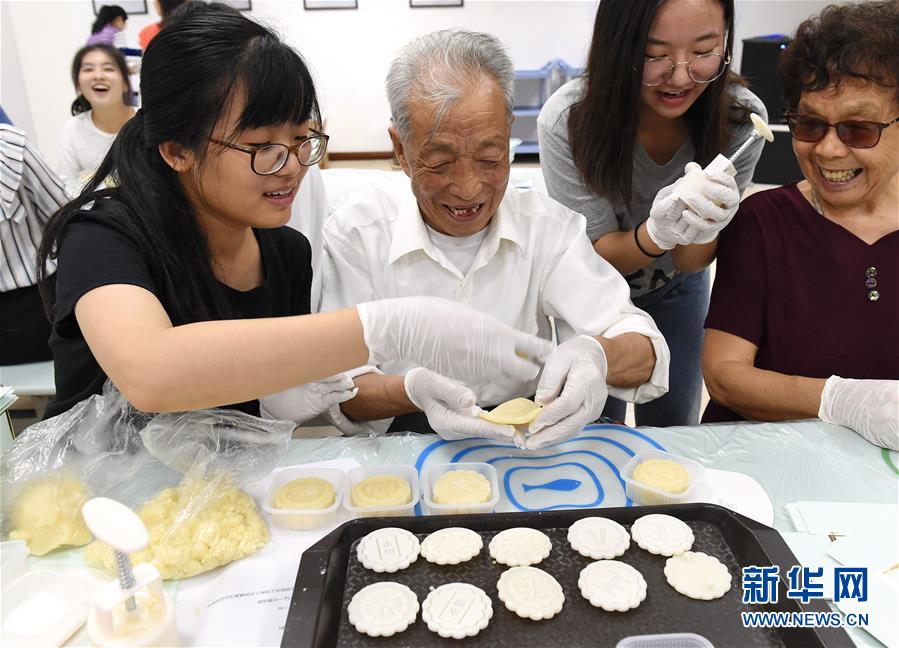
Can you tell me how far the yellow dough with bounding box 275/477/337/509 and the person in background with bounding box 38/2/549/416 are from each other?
0.67 feet

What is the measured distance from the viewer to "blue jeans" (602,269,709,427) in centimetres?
244

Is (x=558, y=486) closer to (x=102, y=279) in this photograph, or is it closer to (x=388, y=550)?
(x=388, y=550)

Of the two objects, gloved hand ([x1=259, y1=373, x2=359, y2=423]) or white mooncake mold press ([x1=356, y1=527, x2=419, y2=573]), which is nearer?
white mooncake mold press ([x1=356, y1=527, x2=419, y2=573])

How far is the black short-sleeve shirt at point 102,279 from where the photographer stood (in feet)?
4.17

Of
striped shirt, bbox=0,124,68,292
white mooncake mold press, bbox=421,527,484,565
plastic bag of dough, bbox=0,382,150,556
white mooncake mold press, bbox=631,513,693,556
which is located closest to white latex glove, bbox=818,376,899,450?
white mooncake mold press, bbox=631,513,693,556

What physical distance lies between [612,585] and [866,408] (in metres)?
0.85

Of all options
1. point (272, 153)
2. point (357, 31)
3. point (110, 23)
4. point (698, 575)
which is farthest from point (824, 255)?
point (357, 31)

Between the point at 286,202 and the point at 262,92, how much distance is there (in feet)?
0.82

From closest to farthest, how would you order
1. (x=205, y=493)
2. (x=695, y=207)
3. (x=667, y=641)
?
1. (x=667, y=641)
2. (x=205, y=493)
3. (x=695, y=207)

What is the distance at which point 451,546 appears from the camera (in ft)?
3.86

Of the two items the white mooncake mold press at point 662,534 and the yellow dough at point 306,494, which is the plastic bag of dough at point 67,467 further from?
the white mooncake mold press at point 662,534

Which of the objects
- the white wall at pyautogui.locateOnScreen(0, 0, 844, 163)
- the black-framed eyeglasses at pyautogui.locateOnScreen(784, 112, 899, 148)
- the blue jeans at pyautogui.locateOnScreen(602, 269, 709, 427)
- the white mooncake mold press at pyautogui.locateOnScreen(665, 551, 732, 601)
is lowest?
the blue jeans at pyautogui.locateOnScreen(602, 269, 709, 427)

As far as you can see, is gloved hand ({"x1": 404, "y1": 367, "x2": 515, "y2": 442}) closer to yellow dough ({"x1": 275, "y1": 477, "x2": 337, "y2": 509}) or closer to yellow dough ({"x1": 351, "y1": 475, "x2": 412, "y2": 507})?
yellow dough ({"x1": 351, "y1": 475, "x2": 412, "y2": 507})

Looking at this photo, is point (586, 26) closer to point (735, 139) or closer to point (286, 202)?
point (735, 139)
